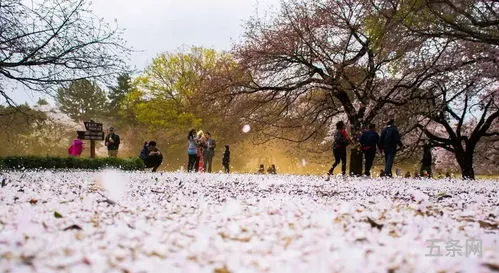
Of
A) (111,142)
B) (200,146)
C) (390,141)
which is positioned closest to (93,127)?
(111,142)

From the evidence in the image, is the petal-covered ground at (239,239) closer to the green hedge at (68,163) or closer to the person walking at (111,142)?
the green hedge at (68,163)

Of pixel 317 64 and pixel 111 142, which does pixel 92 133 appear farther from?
pixel 317 64

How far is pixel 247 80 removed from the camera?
2241cm

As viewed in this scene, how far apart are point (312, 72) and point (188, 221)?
17.9 m

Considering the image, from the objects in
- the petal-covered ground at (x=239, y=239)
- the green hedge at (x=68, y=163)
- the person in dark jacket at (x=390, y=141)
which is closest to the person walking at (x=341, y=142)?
the person in dark jacket at (x=390, y=141)

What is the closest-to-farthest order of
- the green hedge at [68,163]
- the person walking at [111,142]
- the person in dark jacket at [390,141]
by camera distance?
1. the person in dark jacket at [390,141]
2. the green hedge at [68,163]
3. the person walking at [111,142]

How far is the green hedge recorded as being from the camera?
2058 cm

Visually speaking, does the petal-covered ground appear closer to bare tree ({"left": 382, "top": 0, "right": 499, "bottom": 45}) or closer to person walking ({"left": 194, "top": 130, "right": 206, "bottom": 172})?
bare tree ({"left": 382, "top": 0, "right": 499, "bottom": 45})

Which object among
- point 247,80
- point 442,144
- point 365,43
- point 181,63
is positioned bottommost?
point 442,144

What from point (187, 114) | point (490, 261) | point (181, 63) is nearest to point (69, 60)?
point (490, 261)

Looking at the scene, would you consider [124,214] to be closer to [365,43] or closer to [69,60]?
[69,60]

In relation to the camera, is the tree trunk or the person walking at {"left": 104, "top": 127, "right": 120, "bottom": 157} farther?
the person walking at {"left": 104, "top": 127, "right": 120, "bottom": 157}

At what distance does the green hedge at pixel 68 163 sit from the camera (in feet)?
67.5

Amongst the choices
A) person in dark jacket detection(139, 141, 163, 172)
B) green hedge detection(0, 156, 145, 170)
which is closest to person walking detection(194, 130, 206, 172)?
person in dark jacket detection(139, 141, 163, 172)
